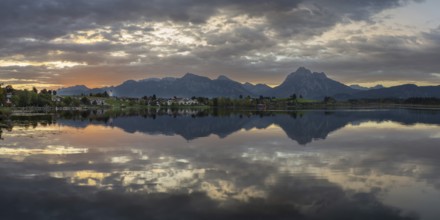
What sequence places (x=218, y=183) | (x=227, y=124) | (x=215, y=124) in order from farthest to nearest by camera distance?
(x=215, y=124)
(x=227, y=124)
(x=218, y=183)

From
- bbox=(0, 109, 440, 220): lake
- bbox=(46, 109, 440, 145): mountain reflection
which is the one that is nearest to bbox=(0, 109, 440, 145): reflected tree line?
bbox=(46, 109, 440, 145): mountain reflection

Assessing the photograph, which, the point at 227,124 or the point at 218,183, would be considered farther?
the point at 227,124

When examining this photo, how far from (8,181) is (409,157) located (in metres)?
40.3

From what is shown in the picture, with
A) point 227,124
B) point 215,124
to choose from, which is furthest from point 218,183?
point 215,124

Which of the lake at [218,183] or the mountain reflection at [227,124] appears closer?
the lake at [218,183]

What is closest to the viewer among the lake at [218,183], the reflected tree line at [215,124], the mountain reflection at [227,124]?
the lake at [218,183]

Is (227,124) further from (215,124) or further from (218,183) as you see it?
(218,183)

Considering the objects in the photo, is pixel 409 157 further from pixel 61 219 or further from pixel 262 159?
pixel 61 219

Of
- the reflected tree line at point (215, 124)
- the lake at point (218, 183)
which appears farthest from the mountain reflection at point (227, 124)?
the lake at point (218, 183)

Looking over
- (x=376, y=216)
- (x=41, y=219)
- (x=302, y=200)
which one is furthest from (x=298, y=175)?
(x=41, y=219)

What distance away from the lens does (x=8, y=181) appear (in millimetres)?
28406

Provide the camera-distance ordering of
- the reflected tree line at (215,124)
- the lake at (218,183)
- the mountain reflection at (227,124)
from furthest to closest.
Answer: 1. the reflected tree line at (215,124)
2. the mountain reflection at (227,124)
3. the lake at (218,183)

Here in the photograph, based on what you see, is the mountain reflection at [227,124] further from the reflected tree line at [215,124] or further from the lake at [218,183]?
the lake at [218,183]

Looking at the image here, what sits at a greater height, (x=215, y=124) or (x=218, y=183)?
(x=215, y=124)
